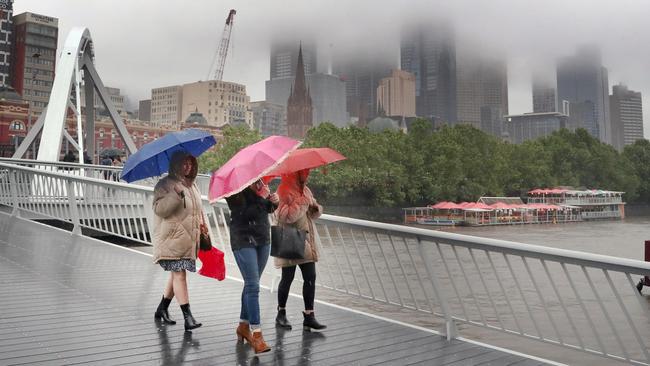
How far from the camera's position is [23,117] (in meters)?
81.5

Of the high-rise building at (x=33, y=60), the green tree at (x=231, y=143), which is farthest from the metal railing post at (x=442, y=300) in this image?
the high-rise building at (x=33, y=60)

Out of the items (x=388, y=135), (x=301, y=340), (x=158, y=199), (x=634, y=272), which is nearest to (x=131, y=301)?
(x=158, y=199)

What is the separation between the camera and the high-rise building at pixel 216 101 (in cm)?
17388

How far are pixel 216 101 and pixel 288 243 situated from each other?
176 m

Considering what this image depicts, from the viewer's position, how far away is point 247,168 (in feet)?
13.5

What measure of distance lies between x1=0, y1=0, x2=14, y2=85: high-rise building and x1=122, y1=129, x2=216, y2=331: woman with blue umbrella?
122 metres

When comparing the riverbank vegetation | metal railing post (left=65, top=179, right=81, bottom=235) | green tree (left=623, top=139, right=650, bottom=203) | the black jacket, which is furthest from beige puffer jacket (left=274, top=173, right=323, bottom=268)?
green tree (left=623, top=139, right=650, bottom=203)

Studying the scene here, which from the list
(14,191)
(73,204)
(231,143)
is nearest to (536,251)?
(73,204)

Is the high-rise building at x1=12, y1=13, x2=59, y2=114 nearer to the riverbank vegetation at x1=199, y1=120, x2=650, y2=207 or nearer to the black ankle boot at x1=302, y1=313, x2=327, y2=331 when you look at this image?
the riverbank vegetation at x1=199, y1=120, x2=650, y2=207

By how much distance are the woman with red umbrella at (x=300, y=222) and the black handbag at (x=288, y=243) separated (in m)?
0.06

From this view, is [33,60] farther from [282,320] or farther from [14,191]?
[282,320]

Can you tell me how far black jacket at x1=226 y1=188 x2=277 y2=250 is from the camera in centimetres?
438

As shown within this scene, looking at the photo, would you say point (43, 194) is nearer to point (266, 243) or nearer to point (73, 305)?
point (73, 305)

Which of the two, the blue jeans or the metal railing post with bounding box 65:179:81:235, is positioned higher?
the metal railing post with bounding box 65:179:81:235
